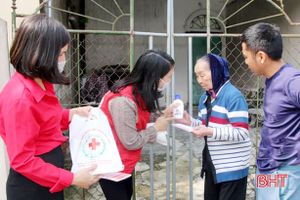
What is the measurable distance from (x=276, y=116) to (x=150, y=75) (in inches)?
25.1

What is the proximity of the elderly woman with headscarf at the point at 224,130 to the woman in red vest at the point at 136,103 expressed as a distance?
1.00ft

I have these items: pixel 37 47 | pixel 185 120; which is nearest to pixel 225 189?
pixel 185 120

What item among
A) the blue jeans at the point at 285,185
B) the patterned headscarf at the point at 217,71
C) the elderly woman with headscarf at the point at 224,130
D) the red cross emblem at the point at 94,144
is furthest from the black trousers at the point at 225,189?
the red cross emblem at the point at 94,144

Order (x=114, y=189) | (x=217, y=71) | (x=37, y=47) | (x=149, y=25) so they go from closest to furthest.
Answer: (x=37, y=47) → (x=114, y=189) → (x=217, y=71) → (x=149, y=25)

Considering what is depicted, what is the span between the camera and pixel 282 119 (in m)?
1.54

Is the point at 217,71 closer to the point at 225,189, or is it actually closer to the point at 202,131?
the point at 202,131

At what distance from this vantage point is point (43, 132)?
1353 millimetres

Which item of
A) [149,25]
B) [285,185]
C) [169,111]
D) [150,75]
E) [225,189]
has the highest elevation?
[149,25]

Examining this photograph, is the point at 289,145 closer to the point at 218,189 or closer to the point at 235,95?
the point at 235,95

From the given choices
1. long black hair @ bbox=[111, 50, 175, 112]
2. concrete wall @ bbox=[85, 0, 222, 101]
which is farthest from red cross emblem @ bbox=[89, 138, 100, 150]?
concrete wall @ bbox=[85, 0, 222, 101]

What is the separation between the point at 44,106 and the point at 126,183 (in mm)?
854

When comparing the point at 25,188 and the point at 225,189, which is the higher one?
the point at 25,188

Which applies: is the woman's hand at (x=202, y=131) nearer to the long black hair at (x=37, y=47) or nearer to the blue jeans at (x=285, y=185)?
the blue jeans at (x=285, y=185)

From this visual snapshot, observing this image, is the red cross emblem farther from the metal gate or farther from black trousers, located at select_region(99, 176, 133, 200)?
the metal gate
